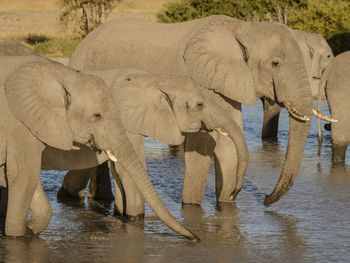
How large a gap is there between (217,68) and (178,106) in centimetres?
133

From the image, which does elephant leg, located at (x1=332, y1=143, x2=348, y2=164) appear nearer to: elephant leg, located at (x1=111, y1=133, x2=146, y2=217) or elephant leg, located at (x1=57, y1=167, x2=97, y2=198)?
elephant leg, located at (x1=57, y1=167, x2=97, y2=198)

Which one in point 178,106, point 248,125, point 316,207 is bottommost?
point 248,125

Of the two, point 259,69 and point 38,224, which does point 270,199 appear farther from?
point 38,224

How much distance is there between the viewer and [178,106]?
27.9ft

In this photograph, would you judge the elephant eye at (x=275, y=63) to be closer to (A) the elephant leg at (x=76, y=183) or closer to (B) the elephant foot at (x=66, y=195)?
(A) the elephant leg at (x=76, y=183)

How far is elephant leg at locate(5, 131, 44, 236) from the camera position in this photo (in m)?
7.80

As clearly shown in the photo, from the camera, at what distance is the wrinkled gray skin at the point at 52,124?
7672 mm

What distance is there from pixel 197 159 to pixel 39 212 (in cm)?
215

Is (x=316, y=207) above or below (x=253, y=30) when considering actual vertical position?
below

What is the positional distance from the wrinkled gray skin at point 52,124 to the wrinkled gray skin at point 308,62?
8194mm

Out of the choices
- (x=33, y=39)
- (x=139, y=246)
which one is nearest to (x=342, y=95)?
(x=139, y=246)

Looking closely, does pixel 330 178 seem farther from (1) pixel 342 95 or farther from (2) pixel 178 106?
(2) pixel 178 106

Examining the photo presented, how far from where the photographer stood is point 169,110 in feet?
27.9

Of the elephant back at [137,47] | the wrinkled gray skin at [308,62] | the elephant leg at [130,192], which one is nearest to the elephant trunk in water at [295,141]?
the elephant back at [137,47]
